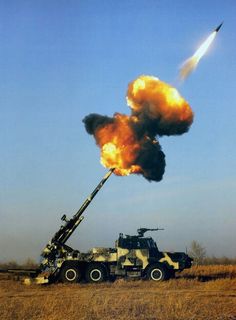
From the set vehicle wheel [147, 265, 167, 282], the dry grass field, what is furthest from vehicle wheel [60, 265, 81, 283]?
the dry grass field

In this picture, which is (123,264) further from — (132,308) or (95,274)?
(132,308)

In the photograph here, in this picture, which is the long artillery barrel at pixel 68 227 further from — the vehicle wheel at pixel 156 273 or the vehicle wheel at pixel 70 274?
the vehicle wheel at pixel 156 273

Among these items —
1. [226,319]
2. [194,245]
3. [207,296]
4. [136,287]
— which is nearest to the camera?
[226,319]

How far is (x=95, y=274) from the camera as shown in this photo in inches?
1035

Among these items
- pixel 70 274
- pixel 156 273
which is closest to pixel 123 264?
pixel 156 273

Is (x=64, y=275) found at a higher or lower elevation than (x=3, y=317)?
higher

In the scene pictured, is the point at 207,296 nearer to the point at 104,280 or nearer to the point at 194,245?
the point at 104,280

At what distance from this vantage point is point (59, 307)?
14.9m

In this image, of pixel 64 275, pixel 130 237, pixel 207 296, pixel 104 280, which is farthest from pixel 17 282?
pixel 207 296

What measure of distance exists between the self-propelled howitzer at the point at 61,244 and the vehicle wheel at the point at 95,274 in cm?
133

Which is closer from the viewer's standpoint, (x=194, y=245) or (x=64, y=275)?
(x=64, y=275)

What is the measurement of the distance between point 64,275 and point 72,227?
268 cm

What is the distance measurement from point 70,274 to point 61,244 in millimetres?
1928

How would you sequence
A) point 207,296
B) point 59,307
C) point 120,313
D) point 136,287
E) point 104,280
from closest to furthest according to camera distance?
point 120,313, point 59,307, point 207,296, point 136,287, point 104,280
